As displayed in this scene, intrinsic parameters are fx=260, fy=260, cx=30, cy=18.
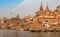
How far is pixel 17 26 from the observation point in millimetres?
17719

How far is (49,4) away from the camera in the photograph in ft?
55.1

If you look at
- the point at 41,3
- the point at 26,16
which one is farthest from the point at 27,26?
the point at 41,3

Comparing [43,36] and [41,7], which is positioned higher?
[41,7]

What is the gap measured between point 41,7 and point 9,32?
3781mm

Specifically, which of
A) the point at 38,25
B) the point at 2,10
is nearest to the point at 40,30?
the point at 38,25

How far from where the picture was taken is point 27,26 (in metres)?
17.0

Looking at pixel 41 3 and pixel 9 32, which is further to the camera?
pixel 9 32

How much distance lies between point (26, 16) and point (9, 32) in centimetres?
291

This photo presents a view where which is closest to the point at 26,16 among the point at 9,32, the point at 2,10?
the point at 2,10

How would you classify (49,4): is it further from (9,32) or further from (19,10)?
(9,32)

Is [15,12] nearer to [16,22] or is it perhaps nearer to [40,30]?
[16,22]

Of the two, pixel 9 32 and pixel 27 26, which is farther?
pixel 9 32

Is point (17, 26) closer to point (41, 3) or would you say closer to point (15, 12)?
point (15, 12)

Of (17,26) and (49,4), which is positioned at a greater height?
(49,4)
